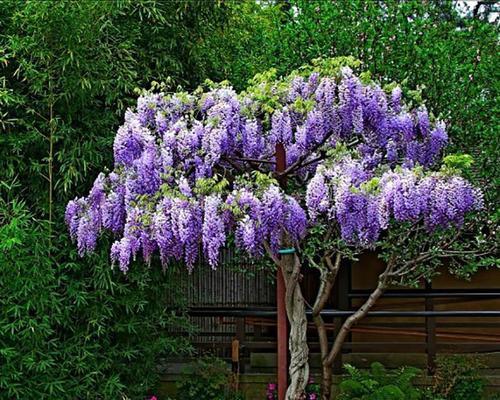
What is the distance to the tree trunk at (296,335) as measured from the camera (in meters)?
4.59

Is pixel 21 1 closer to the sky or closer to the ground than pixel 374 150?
closer to the sky

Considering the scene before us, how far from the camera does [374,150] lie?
172 inches

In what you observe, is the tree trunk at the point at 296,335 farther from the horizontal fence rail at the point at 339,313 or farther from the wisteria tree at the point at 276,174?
the horizontal fence rail at the point at 339,313

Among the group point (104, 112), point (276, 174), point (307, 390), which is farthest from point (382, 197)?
point (307, 390)

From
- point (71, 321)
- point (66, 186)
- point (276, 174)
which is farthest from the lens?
point (71, 321)

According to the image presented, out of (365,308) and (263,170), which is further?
(365,308)

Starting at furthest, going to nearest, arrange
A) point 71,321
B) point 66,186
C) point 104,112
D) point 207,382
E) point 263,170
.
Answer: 1. point 207,382
2. point 104,112
3. point 71,321
4. point 66,186
5. point 263,170

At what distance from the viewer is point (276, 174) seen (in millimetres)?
4234

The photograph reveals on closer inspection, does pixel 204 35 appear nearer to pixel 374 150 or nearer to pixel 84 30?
pixel 84 30

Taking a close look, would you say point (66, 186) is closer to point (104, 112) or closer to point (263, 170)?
point (104, 112)

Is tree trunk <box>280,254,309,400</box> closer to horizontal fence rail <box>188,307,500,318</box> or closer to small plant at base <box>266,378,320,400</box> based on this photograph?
small plant at base <box>266,378,320,400</box>

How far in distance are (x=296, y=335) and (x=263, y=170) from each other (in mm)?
1019

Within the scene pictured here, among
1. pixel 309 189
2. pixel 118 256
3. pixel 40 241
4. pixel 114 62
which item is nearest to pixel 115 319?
pixel 40 241

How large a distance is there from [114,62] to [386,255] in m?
2.40
